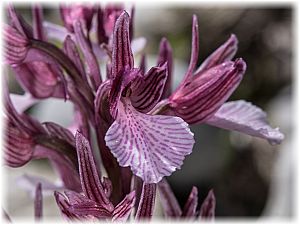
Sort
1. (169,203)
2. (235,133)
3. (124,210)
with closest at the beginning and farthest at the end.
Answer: (124,210) → (169,203) → (235,133)

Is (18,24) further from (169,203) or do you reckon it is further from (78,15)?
(169,203)

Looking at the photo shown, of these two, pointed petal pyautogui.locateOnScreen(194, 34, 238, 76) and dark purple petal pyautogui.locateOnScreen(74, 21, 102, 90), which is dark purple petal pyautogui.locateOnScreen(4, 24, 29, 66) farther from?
pointed petal pyautogui.locateOnScreen(194, 34, 238, 76)

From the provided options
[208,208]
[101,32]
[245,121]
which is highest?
[101,32]

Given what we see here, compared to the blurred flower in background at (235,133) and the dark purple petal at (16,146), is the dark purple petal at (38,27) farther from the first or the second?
the blurred flower in background at (235,133)

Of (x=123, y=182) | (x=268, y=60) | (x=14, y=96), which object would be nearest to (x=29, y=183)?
(x=14, y=96)

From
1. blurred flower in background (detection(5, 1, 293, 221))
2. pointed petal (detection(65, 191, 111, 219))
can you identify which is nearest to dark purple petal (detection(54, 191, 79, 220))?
pointed petal (detection(65, 191, 111, 219))

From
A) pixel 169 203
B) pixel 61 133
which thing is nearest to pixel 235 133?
pixel 169 203

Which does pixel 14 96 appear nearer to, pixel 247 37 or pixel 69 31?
pixel 69 31
